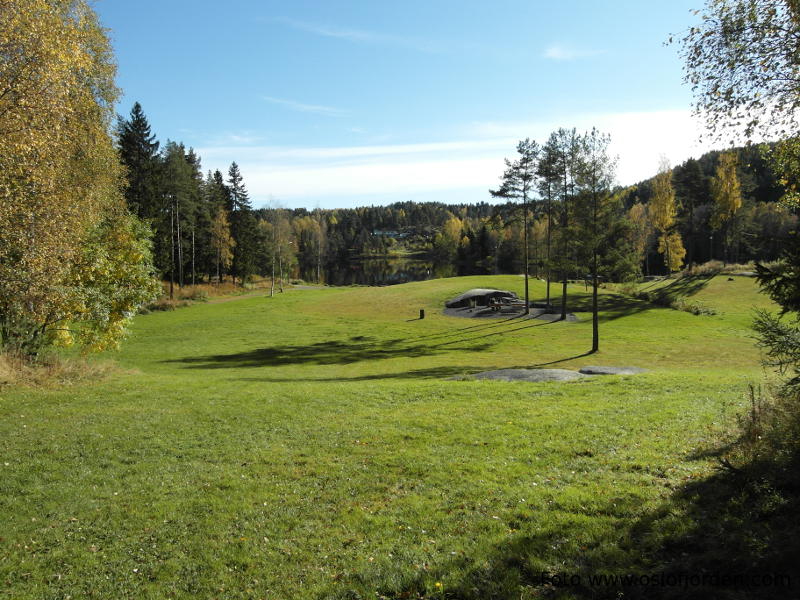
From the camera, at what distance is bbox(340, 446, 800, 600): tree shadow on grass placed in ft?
16.9

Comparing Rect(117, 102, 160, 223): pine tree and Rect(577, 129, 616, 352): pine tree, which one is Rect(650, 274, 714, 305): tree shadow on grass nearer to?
Rect(577, 129, 616, 352): pine tree

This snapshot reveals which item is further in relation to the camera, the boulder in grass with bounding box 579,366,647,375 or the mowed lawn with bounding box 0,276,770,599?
the boulder in grass with bounding box 579,366,647,375

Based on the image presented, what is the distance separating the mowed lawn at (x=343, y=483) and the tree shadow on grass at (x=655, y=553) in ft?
0.15

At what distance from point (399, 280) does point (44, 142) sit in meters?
95.5

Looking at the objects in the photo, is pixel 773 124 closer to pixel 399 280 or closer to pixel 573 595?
pixel 573 595

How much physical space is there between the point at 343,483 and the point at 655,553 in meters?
5.46

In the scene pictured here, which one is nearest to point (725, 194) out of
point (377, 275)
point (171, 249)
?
point (171, 249)

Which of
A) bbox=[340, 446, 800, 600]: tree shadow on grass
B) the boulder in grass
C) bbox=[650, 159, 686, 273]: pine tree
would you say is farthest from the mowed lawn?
bbox=[650, 159, 686, 273]: pine tree

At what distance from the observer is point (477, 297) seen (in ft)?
170

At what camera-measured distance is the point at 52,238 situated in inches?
569

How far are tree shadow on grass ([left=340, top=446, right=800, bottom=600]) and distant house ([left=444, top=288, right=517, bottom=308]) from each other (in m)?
44.2

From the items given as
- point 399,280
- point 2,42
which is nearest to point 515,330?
point 2,42

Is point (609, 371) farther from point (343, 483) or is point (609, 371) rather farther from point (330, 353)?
point (330, 353)

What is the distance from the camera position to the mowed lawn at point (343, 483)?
6246mm
